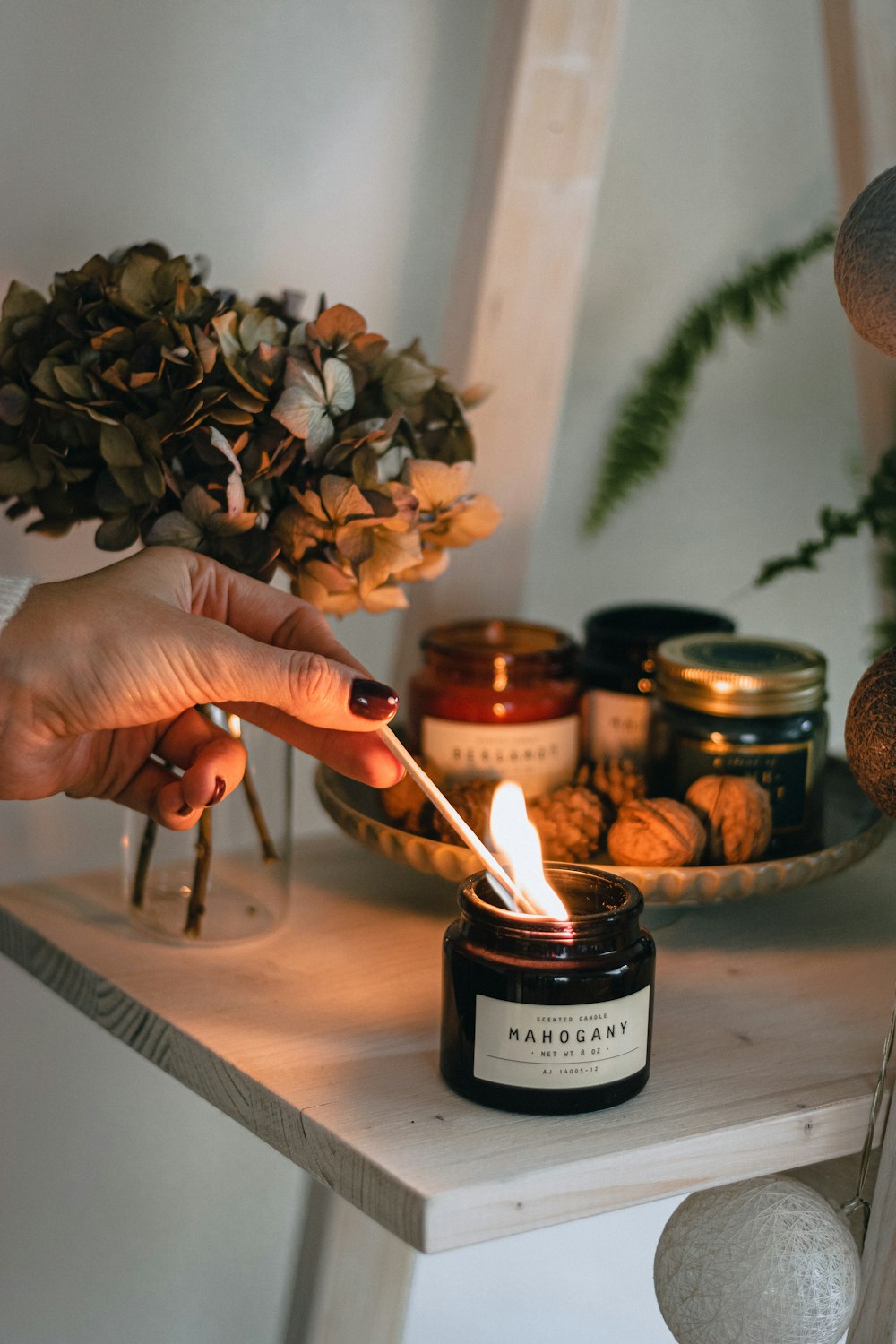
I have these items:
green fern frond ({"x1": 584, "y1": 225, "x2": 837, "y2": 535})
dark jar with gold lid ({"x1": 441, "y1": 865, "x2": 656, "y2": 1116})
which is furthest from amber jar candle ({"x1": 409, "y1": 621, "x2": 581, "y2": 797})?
green fern frond ({"x1": 584, "y1": 225, "x2": 837, "y2": 535})

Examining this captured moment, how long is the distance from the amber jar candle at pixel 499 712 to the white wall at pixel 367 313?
0.94ft

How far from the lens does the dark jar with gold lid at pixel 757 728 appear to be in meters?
0.79

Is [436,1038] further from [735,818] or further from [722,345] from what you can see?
[722,345]

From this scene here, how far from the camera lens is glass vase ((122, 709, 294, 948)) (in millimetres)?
807

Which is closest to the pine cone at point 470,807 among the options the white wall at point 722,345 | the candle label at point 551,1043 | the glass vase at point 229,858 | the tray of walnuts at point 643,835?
the tray of walnuts at point 643,835

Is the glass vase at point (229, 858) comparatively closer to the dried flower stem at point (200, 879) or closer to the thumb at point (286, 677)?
the dried flower stem at point (200, 879)

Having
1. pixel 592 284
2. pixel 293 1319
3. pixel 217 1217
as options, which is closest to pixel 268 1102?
pixel 293 1319

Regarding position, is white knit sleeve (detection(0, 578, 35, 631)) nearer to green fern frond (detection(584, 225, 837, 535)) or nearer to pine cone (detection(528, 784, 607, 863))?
pine cone (detection(528, 784, 607, 863))

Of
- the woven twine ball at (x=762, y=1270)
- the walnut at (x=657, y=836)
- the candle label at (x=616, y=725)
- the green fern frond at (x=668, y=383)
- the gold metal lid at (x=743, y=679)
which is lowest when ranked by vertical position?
the woven twine ball at (x=762, y=1270)

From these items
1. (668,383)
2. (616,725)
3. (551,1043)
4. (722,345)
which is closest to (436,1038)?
(551,1043)

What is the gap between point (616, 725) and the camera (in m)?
0.92

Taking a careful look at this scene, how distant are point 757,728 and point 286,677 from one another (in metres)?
0.29

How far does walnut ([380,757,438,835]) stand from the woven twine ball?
270 mm

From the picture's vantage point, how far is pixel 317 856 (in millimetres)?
944
